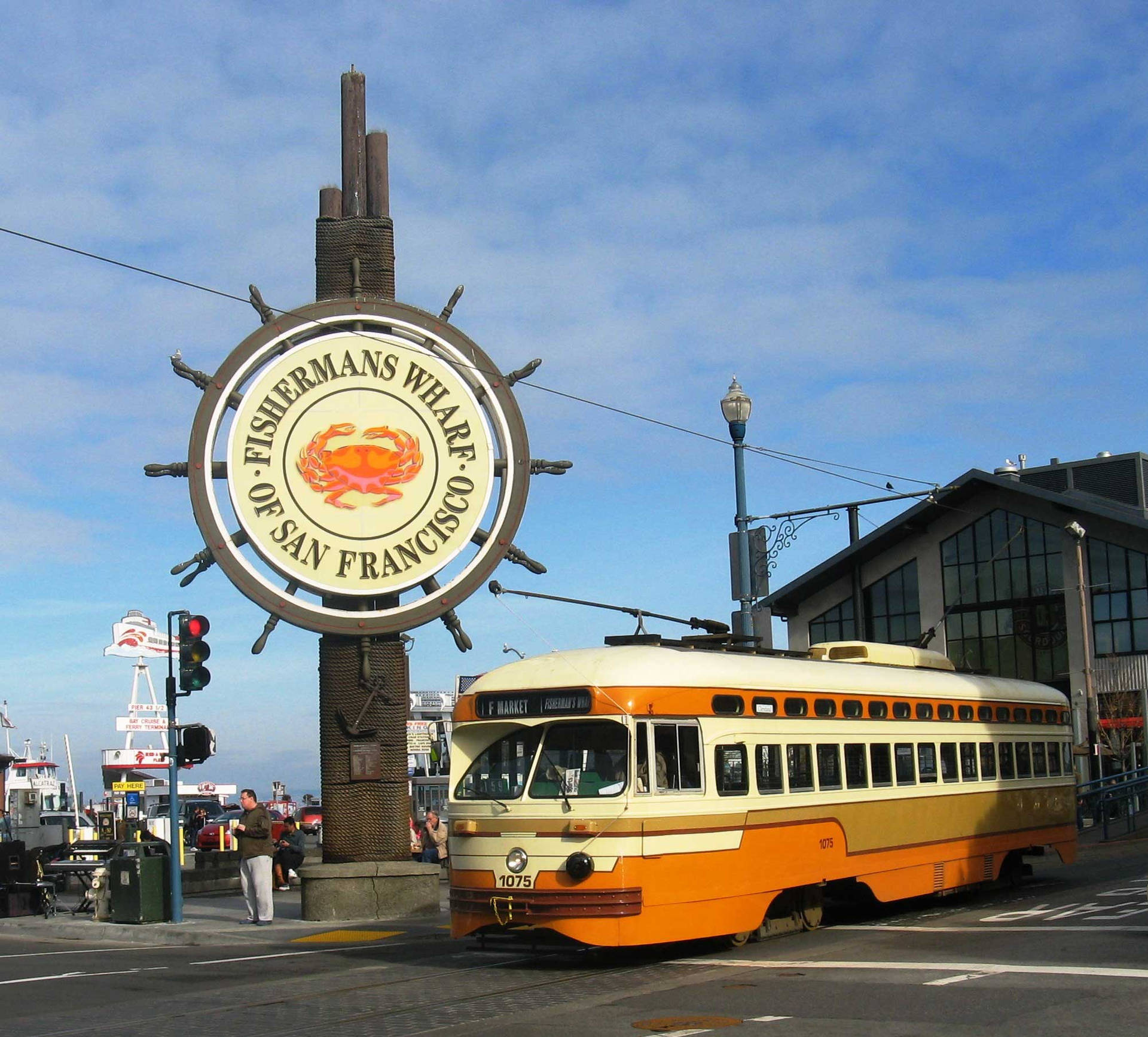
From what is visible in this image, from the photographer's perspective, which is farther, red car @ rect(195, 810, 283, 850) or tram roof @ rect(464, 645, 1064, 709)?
red car @ rect(195, 810, 283, 850)

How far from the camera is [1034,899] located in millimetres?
18703

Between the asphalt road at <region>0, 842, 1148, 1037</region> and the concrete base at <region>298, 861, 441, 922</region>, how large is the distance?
1964 millimetres

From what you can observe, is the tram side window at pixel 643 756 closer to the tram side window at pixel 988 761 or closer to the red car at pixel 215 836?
the tram side window at pixel 988 761

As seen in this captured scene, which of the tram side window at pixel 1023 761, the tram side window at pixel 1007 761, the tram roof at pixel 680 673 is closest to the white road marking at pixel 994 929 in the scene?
the tram roof at pixel 680 673

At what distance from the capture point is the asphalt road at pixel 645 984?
10.1m

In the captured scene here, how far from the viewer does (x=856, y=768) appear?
1638 cm

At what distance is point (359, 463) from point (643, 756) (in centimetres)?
842

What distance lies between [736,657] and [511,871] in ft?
10.8

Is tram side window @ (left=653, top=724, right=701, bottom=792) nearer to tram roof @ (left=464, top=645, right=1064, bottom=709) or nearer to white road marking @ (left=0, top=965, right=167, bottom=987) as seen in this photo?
tram roof @ (left=464, top=645, right=1064, bottom=709)

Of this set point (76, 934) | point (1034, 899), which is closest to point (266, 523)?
point (76, 934)

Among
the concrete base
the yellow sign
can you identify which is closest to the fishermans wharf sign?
the yellow sign

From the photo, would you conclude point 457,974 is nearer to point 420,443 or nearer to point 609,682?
point 609,682

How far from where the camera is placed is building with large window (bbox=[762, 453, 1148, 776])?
151ft

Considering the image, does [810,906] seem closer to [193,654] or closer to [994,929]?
[994,929]
